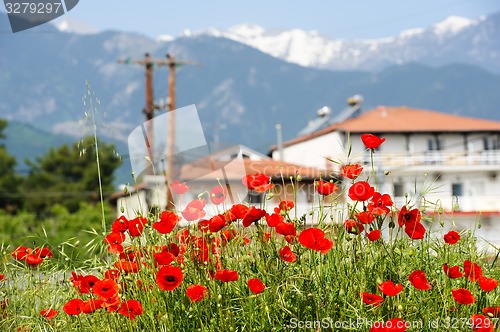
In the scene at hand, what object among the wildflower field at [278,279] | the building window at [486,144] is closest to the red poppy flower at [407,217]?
the wildflower field at [278,279]

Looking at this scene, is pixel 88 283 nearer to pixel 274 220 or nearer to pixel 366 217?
pixel 274 220

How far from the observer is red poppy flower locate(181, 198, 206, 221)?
3486mm

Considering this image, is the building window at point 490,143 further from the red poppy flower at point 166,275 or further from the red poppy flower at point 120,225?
the red poppy flower at point 166,275

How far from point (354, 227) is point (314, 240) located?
46 centimetres

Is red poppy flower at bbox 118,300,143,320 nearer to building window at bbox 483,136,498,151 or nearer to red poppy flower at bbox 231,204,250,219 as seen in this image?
red poppy flower at bbox 231,204,250,219

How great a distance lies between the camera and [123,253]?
3795 mm

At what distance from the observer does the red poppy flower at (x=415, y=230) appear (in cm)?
326

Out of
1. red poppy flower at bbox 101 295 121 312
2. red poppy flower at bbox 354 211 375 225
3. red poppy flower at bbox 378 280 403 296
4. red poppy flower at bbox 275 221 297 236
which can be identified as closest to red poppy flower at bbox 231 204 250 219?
red poppy flower at bbox 275 221 297 236

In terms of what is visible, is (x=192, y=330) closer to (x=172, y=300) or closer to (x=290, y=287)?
(x=172, y=300)

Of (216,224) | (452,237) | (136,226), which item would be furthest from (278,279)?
(452,237)

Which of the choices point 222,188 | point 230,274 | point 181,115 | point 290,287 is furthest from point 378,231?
point 181,115

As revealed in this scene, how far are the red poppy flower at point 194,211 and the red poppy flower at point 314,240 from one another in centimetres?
75

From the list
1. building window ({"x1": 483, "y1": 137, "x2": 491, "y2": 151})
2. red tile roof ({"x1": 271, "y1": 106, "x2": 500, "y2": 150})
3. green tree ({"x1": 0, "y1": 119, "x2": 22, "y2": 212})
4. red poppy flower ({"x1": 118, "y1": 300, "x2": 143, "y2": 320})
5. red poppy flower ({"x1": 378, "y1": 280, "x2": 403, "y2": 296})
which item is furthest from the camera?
green tree ({"x1": 0, "y1": 119, "x2": 22, "y2": 212})

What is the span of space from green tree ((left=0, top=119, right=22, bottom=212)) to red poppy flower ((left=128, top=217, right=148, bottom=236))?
5604cm
